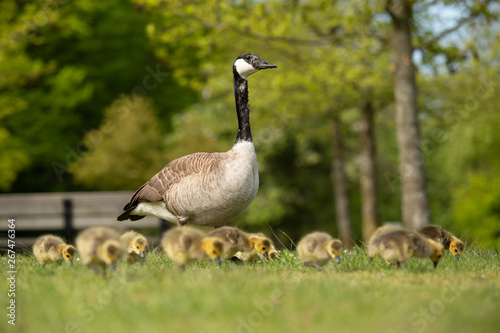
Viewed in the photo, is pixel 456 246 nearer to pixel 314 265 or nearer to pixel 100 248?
pixel 314 265

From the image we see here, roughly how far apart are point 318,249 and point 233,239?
91 cm

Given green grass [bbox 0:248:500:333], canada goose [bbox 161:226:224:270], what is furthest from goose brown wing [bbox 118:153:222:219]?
green grass [bbox 0:248:500:333]

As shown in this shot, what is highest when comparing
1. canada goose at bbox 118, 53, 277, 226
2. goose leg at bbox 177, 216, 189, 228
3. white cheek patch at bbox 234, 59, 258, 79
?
white cheek patch at bbox 234, 59, 258, 79

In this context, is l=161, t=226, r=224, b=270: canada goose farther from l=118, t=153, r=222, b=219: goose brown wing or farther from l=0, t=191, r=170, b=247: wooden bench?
l=0, t=191, r=170, b=247: wooden bench

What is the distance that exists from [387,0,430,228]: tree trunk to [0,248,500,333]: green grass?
7915mm

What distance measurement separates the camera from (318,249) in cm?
632

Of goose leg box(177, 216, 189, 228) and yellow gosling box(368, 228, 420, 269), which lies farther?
goose leg box(177, 216, 189, 228)

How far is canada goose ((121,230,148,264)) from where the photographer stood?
6570 millimetres

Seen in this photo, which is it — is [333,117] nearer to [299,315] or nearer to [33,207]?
[33,207]

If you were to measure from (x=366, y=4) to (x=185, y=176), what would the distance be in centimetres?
731

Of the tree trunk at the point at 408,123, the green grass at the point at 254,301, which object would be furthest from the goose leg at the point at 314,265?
the tree trunk at the point at 408,123

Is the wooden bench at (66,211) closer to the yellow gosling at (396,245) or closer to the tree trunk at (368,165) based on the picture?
the yellow gosling at (396,245)

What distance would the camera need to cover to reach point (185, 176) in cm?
790

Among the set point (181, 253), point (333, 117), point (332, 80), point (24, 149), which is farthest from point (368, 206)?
point (181, 253)
